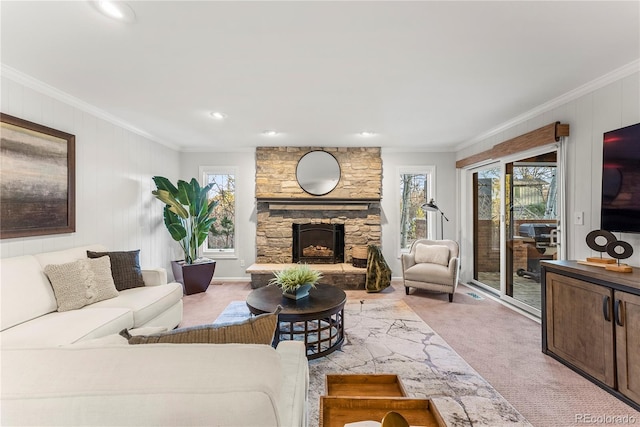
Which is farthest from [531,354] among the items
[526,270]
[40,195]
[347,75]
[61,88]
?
[61,88]

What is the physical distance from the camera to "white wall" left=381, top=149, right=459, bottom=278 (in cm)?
530

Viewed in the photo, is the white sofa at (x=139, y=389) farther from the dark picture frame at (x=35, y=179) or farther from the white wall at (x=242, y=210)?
the white wall at (x=242, y=210)

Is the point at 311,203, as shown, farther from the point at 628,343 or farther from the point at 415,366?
the point at 628,343

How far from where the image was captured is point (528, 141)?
334cm

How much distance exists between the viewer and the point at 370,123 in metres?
3.81

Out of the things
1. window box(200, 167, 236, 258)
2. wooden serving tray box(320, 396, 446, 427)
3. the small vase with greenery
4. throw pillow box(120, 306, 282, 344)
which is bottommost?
wooden serving tray box(320, 396, 446, 427)

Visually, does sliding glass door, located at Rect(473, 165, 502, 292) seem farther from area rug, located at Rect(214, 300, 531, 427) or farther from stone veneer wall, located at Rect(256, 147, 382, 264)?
area rug, located at Rect(214, 300, 531, 427)

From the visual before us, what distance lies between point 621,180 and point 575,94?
3.32ft

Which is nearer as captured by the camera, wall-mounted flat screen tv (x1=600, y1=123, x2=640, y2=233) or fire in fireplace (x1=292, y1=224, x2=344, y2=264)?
wall-mounted flat screen tv (x1=600, y1=123, x2=640, y2=233)

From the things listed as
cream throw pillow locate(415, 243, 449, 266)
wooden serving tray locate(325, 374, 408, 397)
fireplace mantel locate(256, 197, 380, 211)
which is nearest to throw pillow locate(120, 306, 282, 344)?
wooden serving tray locate(325, 374, 408, 397)

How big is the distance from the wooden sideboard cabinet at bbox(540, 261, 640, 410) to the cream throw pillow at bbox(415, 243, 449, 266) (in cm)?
176

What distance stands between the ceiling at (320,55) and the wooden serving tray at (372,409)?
6.41 ft

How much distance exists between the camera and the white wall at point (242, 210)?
5281 millimetres

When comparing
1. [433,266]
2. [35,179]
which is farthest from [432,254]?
[35,179]
